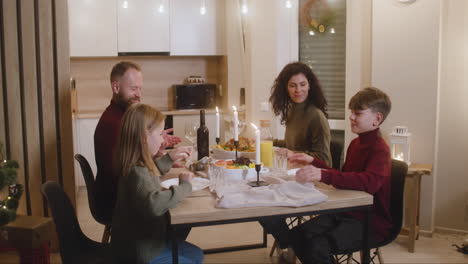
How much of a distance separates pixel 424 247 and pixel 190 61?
365 cm

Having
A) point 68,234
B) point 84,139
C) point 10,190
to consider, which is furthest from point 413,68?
point 84,139

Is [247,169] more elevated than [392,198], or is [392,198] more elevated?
[247,169]

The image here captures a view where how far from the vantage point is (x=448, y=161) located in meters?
3.67

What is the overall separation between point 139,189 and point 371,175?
1.02m

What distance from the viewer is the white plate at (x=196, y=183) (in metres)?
2.16

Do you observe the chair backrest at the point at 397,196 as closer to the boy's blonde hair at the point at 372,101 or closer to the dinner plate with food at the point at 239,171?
the boy's blonde hair at the point at 372,101

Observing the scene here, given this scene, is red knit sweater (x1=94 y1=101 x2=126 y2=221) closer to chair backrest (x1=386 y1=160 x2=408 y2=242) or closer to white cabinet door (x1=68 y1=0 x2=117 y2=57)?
chair backrest (x1=386 y1=160 x2=408 y2=242)

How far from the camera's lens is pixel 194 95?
5.68 metres

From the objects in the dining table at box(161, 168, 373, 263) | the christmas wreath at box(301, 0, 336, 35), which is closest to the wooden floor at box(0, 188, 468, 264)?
the dining table at box(161, 168, 373, 263)

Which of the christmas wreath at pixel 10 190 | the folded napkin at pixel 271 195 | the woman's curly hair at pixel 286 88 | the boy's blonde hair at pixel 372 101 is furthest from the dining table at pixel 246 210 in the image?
the christmas wreath at pixel 10 190

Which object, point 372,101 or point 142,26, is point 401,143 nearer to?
point 372,101

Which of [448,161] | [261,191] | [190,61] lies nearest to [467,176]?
[448,161]

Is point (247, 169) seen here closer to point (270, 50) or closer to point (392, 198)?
point (392, 198)

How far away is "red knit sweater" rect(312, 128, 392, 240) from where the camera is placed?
6.93 feet
